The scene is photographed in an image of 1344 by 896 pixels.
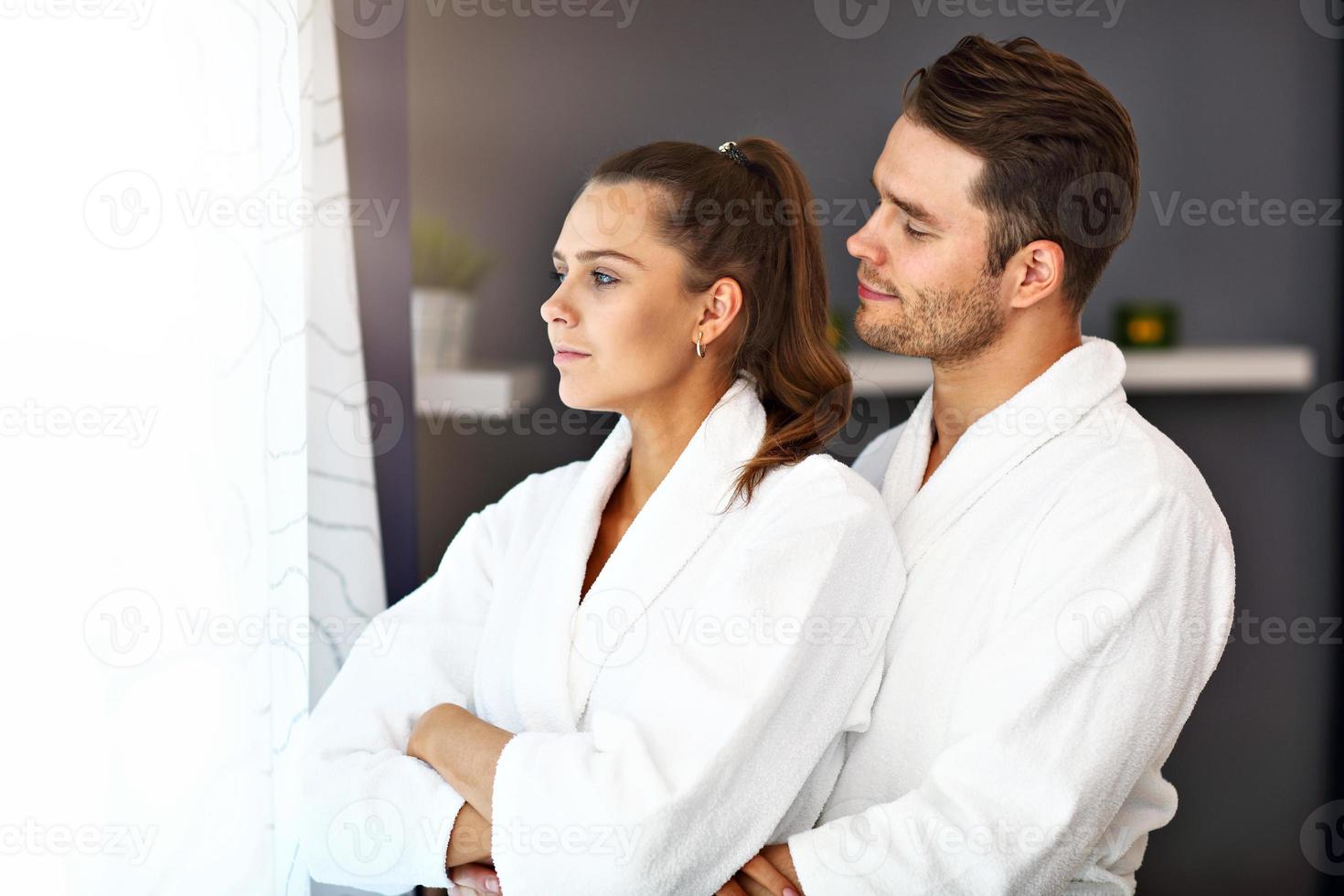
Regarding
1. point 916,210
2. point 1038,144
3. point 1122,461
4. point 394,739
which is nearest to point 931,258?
point 916,210

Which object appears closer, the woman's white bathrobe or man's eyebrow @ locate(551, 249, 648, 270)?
the woman's white bathrobe

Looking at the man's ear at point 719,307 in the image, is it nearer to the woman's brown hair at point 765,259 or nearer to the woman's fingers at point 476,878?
the woman's brown hair at point 765,259

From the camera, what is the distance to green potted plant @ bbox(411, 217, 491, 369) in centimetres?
199

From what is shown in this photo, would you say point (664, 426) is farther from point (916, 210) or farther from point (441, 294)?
point (441, 294)

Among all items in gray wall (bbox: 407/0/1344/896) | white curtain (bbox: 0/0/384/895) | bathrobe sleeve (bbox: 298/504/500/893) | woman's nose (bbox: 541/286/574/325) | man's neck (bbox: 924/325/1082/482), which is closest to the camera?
white curtain (bbox: 0/0/384/895)

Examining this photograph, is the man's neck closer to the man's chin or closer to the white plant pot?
the man's chin

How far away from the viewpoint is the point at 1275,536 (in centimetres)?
217

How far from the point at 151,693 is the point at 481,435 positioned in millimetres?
1277

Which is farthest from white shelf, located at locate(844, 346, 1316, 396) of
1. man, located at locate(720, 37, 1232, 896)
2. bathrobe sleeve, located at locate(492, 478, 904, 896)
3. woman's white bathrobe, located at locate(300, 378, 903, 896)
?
bathrobe sleeve, located at locate(492, 478, 904, 896)

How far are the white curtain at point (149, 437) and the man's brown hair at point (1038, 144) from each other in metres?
0.75

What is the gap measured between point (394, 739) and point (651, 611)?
31 centimetres

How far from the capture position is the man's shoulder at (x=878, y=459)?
158 centimetres

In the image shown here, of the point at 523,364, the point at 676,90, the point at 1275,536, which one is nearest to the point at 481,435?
the point at 523,364

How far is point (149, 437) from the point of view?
0.96 meters
